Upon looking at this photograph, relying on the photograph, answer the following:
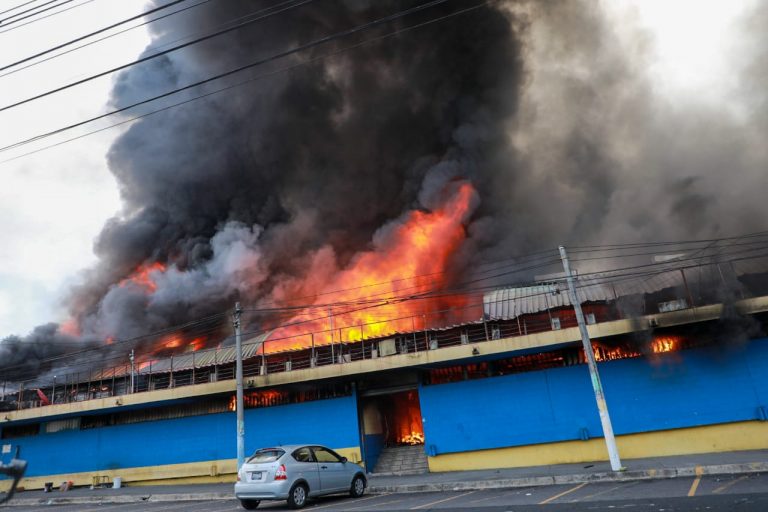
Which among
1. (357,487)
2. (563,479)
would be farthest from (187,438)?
(563,479)

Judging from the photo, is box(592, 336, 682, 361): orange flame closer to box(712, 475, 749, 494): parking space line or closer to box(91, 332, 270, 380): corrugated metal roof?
box(712, 475, 749, 494): parking space line

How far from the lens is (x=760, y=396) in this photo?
1648 cm

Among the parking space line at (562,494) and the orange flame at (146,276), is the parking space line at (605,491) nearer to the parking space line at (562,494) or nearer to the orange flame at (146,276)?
the parking space line at (562,494)

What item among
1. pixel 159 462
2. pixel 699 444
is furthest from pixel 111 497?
pixel 699 444

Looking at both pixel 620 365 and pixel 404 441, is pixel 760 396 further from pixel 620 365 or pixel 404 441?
pixel 404 441

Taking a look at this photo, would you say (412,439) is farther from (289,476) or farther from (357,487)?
(289,476)

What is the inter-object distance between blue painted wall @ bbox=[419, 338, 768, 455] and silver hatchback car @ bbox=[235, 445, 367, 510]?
24.4 feet

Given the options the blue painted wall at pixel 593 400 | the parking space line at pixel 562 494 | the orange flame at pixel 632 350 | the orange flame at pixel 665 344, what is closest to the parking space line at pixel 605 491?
the parking space line at pixel 562 494

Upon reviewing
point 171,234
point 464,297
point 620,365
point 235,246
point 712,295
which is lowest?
point 620,365

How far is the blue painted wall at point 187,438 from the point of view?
2169 centimetres

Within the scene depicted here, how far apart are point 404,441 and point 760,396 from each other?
14.1 meters

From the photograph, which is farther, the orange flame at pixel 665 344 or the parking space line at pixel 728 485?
the orange flame at pixel 665 344

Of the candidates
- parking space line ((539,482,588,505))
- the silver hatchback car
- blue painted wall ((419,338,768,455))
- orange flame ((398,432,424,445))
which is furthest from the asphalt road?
orange flame ((398,432,424,445))

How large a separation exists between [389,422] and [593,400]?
9414 millimetres
